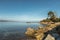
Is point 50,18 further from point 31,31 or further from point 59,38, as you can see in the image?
point 59,38

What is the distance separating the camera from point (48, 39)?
81.7ft

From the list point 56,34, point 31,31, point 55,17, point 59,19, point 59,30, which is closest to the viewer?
point 56,34

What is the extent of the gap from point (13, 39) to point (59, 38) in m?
12.8

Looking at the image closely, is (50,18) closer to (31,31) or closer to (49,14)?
(49,14)

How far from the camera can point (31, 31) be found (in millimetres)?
42062

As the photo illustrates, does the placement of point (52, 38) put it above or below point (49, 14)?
below

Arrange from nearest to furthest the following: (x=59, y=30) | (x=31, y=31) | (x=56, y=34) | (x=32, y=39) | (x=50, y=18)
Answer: (x=56, y=34) < (x=59, y=30) < (x=32, y=39) < (x=31, y=31) < (x=50, y=18)

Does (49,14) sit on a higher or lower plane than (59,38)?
higher

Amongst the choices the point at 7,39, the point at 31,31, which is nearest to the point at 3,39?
the point at 7,39

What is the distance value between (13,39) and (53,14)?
79.8 meters

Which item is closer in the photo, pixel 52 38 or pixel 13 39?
pixel 52 38

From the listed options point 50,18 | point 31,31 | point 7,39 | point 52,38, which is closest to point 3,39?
point 7,39

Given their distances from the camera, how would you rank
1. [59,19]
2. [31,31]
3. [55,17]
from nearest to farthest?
[31,31]
[59,19]
[55,17]

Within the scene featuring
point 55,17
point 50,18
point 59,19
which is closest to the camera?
point 59,19
